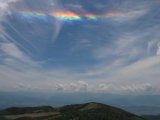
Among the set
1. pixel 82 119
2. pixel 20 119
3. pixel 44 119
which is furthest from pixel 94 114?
pixel 20 119

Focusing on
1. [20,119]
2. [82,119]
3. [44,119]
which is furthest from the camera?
[20,119]

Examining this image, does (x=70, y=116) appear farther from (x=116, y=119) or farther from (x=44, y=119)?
(x=116, y=119)

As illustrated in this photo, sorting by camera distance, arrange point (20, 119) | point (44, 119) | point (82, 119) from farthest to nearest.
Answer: point (20, 119)
point (44, 119)
point (82, 119)

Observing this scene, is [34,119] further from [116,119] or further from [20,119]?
[116,119]

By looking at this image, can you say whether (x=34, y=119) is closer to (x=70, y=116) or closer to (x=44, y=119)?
(x=44, y=119)

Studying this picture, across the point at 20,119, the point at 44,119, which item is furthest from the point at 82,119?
the point at 20,119

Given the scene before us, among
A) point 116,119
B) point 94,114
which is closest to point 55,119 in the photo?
point 94,114

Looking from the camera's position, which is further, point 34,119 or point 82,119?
point 34,119

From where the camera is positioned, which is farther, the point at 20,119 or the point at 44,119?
the point at 20,119
